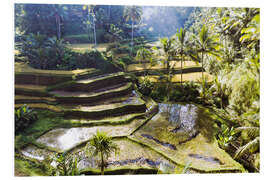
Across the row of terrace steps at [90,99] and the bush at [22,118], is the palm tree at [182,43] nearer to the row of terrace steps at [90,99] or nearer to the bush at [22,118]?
the row of terrace steps at [90,99]

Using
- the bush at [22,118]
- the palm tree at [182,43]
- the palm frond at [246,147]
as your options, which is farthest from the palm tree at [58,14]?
the palm frond at [246,147]

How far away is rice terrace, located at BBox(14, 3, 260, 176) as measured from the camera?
9.25 ft

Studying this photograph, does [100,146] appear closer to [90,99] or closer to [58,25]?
[90,99]

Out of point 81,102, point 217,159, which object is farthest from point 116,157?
point 217,159

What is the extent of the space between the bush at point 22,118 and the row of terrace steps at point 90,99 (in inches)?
5.6

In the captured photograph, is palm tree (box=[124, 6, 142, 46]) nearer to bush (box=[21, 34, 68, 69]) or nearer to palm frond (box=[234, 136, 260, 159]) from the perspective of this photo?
bush (box=[21, 34, 68, 69])

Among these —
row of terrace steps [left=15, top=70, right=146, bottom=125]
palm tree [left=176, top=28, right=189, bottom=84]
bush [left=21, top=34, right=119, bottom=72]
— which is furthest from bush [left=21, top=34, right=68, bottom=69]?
palm tree [left=176, top=28, right=189, bottom=84]

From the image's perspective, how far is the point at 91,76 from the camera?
3246 millimetres

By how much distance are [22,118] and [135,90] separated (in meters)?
2.22

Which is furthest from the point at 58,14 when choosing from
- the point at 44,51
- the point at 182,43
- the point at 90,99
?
the point at 182,43

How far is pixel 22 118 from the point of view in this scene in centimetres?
279

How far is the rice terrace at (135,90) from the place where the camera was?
282cm

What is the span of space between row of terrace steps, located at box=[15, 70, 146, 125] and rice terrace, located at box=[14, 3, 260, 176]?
21 millimetres
